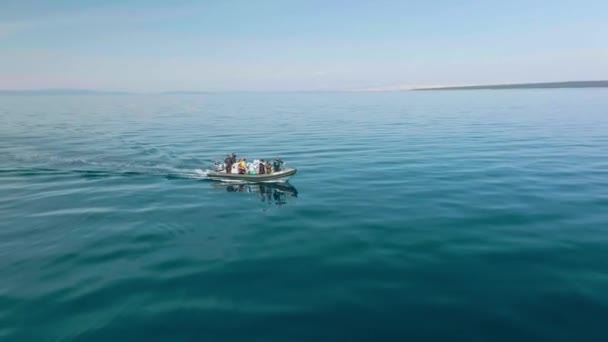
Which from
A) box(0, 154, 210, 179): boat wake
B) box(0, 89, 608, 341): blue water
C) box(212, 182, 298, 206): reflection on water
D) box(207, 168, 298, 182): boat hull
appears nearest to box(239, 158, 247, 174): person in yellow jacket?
box(207, 168, 298, 182): boat hull

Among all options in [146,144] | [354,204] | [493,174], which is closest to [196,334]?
[354,204]

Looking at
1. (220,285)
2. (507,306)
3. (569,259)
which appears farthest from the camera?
(569,259)

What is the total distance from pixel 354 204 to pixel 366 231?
5830 mm

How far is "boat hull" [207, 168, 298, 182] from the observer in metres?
39.6

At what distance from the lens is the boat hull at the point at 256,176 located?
39594mm

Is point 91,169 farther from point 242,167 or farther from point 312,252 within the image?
point 312,252

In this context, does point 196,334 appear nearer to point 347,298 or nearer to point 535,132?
point 347,298

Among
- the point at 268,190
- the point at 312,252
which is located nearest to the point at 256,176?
the point at 268,190

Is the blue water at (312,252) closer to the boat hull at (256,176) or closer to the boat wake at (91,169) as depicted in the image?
the boat wake at (91,169)

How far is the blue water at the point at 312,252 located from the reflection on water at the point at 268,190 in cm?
28

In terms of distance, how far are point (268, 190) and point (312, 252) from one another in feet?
52.9

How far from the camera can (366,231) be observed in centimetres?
2570

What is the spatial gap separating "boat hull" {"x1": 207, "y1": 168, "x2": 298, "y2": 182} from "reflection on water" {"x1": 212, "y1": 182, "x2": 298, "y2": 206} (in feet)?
1.84

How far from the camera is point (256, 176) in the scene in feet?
134
